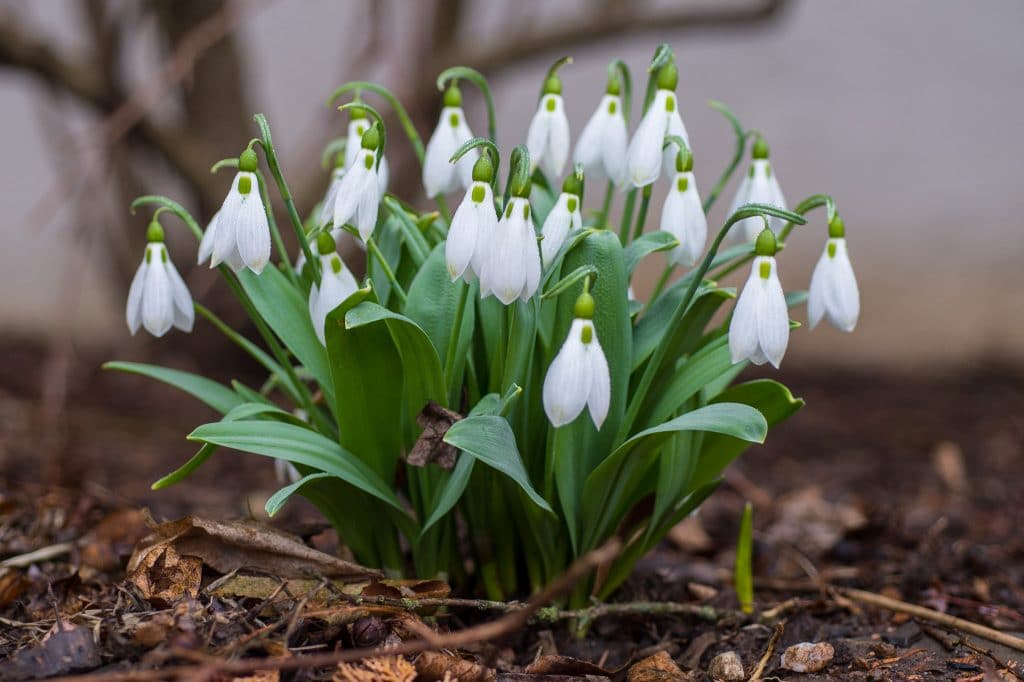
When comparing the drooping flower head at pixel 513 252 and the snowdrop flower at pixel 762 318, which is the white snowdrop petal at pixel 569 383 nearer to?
the drooping flower head at pixel 513 252

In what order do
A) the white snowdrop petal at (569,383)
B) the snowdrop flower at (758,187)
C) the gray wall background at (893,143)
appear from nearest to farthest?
the white snowdrop petal at (569,383)
the snowdrop flower at (758,187)
the gray wall background at (893,143)

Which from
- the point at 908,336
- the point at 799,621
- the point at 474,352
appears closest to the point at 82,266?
the point at 474,352

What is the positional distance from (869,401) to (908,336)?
101 centimetres

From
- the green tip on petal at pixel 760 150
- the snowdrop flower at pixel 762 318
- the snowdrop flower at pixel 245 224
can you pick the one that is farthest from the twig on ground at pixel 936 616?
the snowdrop flower at pixel 245 224

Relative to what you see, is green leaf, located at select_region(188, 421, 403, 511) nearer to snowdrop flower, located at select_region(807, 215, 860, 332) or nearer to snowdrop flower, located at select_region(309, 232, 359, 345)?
snowdrop flower, located at select_region(309, 232, 359, 345)

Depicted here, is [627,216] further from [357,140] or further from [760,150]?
[357,140]

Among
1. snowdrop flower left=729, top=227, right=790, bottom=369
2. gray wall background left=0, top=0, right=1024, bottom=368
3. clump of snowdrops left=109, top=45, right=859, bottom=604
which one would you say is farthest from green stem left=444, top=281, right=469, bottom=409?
gray wall background left=0, top=0, right=1024, bottom=368

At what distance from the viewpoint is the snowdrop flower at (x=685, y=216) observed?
1219 millimetres

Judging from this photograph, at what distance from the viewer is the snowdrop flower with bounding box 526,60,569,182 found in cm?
133

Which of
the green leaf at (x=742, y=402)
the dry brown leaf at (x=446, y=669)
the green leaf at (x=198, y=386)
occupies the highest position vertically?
the green leaf at (x=198, y=386)

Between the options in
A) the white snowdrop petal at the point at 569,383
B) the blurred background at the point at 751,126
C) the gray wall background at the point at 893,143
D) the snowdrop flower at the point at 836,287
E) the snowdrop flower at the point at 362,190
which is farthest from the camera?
the gray wall background at the point at 893,143

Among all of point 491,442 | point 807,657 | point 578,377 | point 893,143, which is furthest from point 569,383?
point 893,143

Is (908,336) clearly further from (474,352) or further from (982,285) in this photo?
(474,352)

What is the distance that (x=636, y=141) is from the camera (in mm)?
1237
